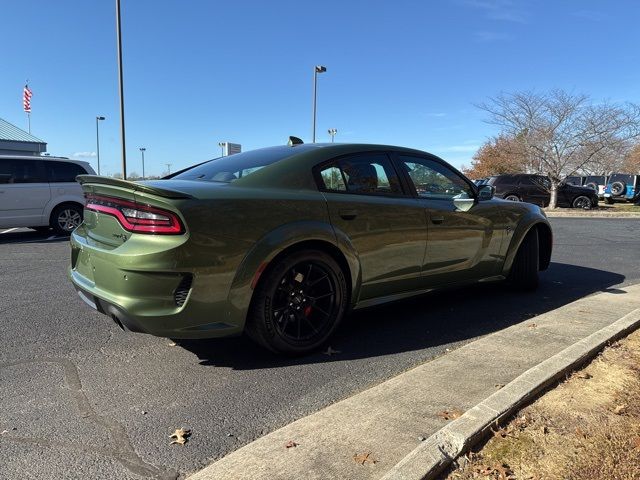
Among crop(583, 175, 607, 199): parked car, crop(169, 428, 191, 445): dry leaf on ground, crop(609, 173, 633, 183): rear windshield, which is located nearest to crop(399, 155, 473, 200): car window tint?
crop(169, 428, 191, 445): dry leaf on ground

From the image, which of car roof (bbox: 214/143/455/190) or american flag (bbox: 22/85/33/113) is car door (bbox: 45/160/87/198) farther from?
american flag (bbox: 22/85/33/113)

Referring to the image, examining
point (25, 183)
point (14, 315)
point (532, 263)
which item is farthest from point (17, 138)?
point (532, 263)

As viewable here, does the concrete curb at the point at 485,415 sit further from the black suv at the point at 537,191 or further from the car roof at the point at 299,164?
the black suv at the point at 537,191

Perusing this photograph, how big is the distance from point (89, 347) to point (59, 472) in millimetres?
1627

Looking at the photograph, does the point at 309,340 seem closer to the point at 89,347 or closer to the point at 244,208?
the point at 244,208

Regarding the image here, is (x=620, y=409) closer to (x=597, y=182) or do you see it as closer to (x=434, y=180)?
(x=434, y=180)

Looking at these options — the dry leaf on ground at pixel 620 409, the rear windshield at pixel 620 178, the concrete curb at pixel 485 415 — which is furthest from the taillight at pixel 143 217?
the rear windshield at pixel 620 178

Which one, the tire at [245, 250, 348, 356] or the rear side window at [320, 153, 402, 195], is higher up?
the rear side window at [320, 153, 402, 195]

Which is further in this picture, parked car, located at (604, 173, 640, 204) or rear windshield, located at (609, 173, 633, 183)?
rear windshield, located at (609, 173, 633, 183)

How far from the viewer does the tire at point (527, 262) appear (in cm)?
544

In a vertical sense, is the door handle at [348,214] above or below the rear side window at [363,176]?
below

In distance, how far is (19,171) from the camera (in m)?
9.67

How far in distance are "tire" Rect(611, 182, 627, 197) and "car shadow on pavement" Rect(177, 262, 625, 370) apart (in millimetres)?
22571

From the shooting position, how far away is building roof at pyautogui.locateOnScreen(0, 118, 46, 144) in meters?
30.0
